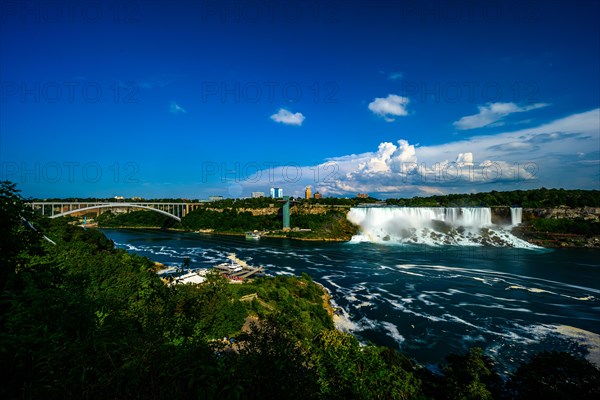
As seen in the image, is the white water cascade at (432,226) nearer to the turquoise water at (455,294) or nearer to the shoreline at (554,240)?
the shoreline at (554,240)

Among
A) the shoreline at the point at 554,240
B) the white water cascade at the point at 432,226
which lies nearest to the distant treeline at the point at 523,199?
the white water cascade at the point at 432,226

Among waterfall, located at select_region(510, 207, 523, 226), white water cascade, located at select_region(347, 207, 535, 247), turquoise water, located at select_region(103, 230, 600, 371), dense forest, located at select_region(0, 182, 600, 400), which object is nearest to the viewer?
dense forest, located at select_region(0, 182, 600, 400)

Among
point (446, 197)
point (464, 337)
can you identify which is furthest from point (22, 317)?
point (446, 197)

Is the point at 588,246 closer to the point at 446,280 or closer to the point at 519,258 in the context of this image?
the point at 519,258

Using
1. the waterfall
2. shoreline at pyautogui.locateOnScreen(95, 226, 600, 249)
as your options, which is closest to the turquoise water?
shoreline at pyautogui.locateOnScreen(95, 226, 600, 249)

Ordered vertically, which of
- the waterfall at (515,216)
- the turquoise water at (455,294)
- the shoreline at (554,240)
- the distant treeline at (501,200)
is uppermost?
the distant treeline at (501,200)

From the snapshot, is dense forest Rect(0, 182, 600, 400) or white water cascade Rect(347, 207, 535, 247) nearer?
dense forest Rect(0, 182, 600, 400)

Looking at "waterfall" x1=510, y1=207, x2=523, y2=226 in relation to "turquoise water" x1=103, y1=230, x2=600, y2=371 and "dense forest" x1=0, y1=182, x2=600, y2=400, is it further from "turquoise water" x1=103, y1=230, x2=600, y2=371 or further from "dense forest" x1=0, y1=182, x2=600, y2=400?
"dense forest" x1=0, y1=182, x2=600, y2=400
